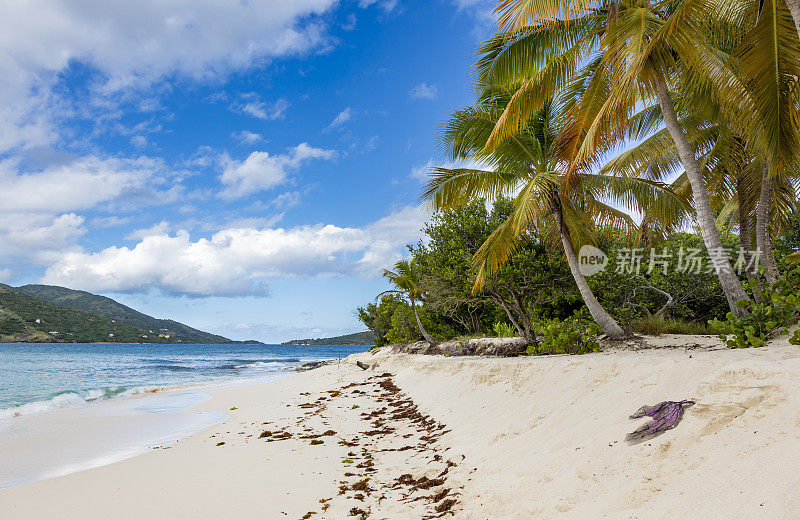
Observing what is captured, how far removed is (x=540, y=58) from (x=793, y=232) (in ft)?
53.6

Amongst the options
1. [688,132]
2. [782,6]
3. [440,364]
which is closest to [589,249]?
[688,132]

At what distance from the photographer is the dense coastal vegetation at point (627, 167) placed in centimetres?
700

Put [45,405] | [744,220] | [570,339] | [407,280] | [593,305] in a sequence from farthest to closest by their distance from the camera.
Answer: [407,280] → [45,405] → [744,220] → [593,305] → [570,339]

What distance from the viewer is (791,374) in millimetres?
3082

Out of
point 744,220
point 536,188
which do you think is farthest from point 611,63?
point 744,220

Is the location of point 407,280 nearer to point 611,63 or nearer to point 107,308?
point 611,63

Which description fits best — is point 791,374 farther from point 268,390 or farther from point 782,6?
point 268,390

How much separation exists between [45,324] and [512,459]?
111m

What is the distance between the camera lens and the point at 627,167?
11.4m

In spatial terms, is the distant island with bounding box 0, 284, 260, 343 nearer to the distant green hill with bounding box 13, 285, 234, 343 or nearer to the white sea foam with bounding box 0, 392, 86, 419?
the distant green hill with bounding box 13, 285, 234, 343

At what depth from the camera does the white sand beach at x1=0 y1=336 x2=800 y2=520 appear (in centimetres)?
254

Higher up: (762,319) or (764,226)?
(764,226)

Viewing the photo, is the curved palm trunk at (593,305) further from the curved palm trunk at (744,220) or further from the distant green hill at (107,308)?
the distant green hill at (107,308)

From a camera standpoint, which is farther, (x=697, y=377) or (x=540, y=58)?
(x=540, y=58)
